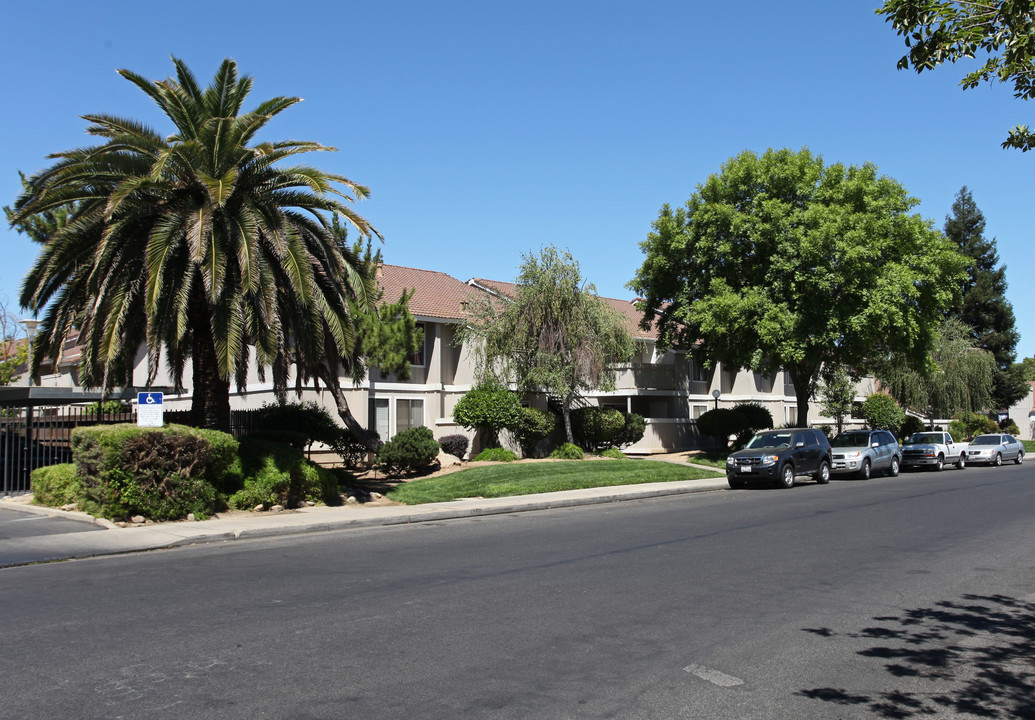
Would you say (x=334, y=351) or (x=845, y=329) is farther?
(x=845, y=329)

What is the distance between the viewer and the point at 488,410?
28203mm

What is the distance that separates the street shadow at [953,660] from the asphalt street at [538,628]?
24mm

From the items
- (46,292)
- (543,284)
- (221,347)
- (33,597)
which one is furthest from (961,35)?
(543,284)

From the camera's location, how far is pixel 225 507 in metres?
16.7

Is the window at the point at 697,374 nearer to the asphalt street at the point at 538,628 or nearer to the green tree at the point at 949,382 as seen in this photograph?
the green tree at the point at 949,382

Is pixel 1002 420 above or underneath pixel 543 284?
underneath

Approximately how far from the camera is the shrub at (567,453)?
29672 millimetres

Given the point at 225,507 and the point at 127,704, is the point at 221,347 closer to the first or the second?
the point at 225,507

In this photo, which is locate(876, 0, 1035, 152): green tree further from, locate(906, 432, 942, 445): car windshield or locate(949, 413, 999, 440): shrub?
locate(949, 413, 999, 440): shrub

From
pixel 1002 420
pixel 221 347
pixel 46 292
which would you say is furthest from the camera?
pixel 1002 420

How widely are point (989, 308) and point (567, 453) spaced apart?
4947 centimetres

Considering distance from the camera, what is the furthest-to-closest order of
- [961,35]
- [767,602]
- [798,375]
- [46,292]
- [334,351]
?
1. [798,375]
2. [334,351]
3. [46,292]
4. [767,602]
5. [961,35]

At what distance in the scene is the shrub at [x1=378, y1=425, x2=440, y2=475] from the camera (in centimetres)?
2406

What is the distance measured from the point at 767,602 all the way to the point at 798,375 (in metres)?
28.8
